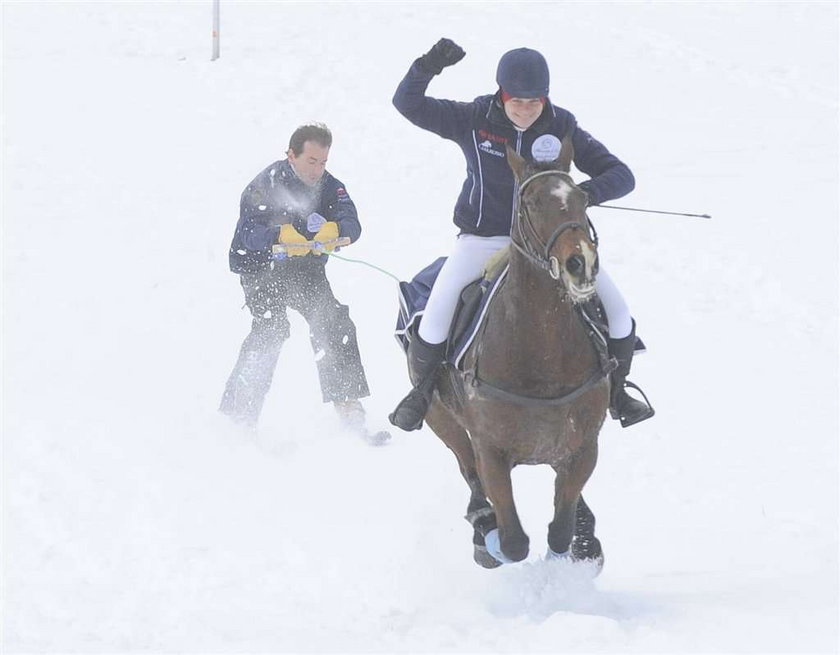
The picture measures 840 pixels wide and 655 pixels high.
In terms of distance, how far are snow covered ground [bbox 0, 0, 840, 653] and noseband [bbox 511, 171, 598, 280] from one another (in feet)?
5.55

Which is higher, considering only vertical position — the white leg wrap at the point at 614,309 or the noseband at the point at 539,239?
the noseband at the point at 539,239

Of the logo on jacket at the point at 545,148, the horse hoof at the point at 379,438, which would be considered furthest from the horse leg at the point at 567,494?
the horse hoof at the point at 379,438

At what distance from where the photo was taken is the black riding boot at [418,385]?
624 cm

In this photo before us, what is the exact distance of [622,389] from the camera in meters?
6.12

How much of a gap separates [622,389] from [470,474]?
1213 mm

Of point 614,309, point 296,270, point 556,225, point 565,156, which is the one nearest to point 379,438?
point 296,270

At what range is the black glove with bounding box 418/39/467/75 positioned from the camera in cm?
565

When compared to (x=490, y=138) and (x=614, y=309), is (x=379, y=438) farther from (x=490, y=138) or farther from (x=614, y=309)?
(x=490, y=138)

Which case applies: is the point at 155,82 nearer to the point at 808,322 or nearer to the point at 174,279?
the point at 174,279

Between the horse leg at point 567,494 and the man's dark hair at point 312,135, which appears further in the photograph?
the man's dark hair at point 312,135

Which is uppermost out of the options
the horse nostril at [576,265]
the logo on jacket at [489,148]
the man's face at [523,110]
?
the man's face at [523,110]

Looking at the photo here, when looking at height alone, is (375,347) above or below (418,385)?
below

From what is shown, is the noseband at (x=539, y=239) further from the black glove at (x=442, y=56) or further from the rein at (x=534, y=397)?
the black glove at (x=442, y=56)

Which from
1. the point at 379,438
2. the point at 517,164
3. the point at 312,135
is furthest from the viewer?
the point at 379,438
